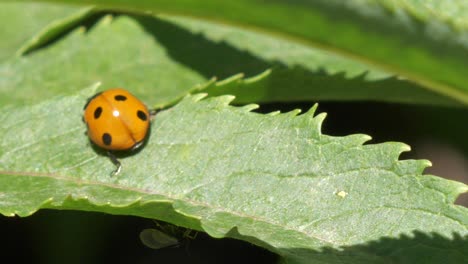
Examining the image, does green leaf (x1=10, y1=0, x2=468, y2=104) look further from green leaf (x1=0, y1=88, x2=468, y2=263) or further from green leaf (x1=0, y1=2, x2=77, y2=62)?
green leaf (x1=0, y1=2, x2=77, y2=62)

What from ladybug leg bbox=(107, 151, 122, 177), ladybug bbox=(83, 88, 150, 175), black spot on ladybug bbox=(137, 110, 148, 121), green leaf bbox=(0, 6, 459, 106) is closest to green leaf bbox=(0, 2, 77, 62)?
green leaf bbox=(0, 6, 459, 106)

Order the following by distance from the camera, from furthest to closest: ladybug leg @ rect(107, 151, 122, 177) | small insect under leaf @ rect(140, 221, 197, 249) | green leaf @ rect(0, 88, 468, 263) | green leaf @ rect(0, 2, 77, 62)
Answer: green leaf @ rect(0, 2, 77, 62) < small insect under leaf @ rect(140, 221, 197, 249) < ladybug leg @ rect(107, 151, 122, 177) < green leaf @ rect(0, 88, 468, 263)

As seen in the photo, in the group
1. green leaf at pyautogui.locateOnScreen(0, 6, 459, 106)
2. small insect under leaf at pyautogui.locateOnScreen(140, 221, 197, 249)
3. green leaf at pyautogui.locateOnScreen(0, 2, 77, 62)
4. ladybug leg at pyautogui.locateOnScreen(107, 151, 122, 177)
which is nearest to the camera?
ladybug leg at pyautogui.locateOnScreen(107, 151, 122, 177)

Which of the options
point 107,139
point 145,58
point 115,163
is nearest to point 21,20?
point 145,58

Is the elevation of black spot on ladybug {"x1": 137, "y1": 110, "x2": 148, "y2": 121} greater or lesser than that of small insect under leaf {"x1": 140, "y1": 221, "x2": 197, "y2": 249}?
greater

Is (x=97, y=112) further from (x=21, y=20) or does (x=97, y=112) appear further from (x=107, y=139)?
(x=21, y=20)

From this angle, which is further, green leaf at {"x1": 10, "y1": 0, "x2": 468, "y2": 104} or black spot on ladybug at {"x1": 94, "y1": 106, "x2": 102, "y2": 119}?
black spot on ladybug at {"x1": 94, "y1": 106, "x2": 102, "y2": 119}

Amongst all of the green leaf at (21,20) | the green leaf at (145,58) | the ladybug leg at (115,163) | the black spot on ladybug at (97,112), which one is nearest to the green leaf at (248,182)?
the ladybug leg at (115,163)
